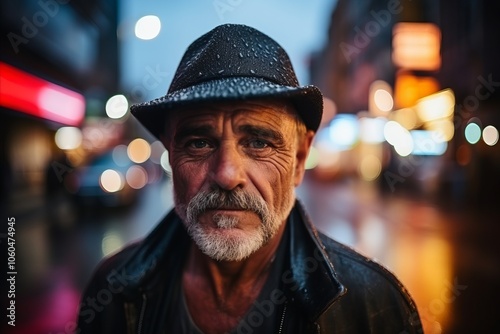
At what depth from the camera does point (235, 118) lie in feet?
5.42

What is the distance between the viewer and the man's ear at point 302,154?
1.91 m

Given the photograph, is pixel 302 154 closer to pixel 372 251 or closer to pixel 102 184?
pixel 372 251

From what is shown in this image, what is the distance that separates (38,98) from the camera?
52.3ft

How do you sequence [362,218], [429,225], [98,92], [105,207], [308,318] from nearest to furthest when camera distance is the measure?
[308,318] → [429,225] → [362,218] → [105,207] → [98,92]

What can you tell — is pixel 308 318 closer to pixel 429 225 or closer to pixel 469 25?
pixel 429 225

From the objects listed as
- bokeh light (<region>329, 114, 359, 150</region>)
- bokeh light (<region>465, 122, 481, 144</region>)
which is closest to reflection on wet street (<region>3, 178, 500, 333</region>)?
bokeh light (<region>465, 122, 481, 144</region>)

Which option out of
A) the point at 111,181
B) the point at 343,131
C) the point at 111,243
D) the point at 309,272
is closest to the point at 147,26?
the point at 309,272

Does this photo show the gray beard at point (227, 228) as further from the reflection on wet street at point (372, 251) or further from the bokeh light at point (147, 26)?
the bokeh light at point (147, 26)

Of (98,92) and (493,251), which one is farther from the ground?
(98,92)

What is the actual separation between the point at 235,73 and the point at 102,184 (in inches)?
567

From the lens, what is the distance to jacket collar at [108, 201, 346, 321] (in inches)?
64.7

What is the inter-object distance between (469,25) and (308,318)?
1926cm

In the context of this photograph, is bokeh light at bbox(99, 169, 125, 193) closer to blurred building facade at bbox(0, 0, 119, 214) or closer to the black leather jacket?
blurred building facade at bbox(0, 0, 119, 214)

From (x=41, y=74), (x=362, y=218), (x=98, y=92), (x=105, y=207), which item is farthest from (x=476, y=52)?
(x=98, y=92)
